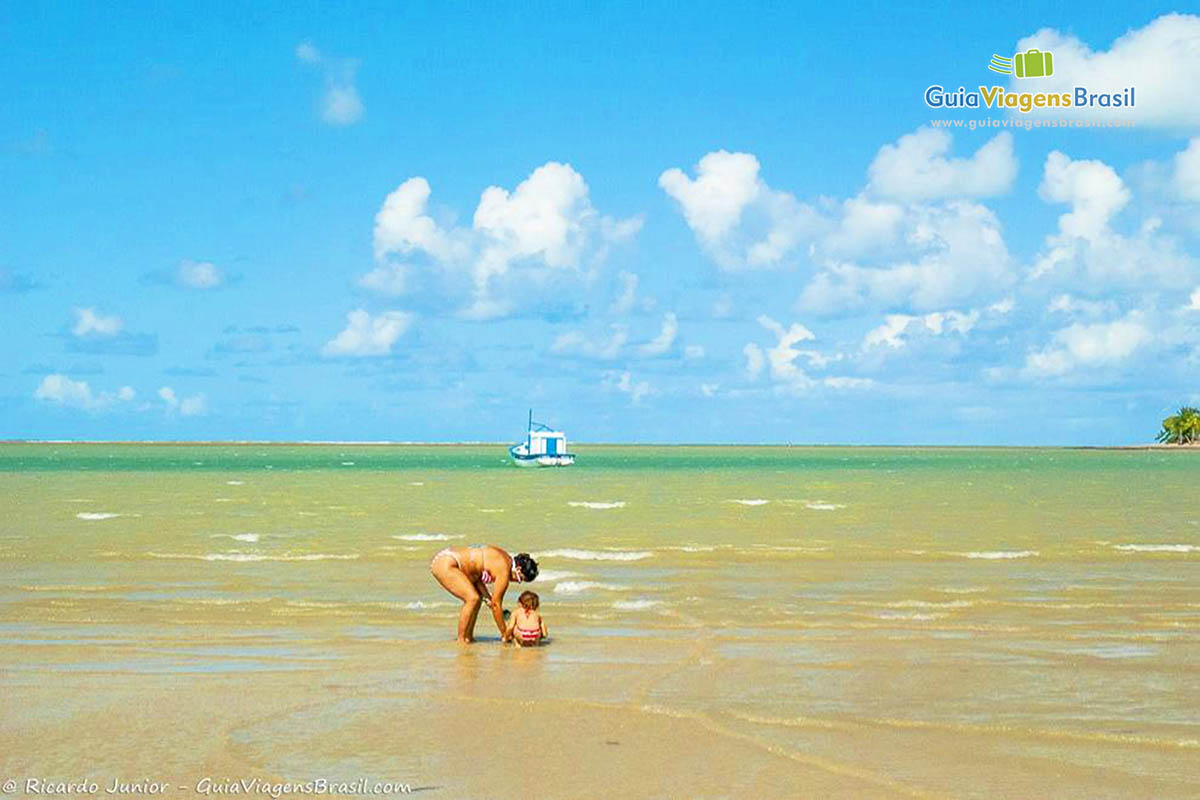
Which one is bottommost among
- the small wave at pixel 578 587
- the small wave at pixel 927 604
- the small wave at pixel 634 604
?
the small wave at pixel 927 604

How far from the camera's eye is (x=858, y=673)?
1230 cm

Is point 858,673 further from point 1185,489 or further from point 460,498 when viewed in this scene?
point 1185,489

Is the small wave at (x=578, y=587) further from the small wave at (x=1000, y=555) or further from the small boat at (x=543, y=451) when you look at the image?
the small boat at (x=543, y=451)

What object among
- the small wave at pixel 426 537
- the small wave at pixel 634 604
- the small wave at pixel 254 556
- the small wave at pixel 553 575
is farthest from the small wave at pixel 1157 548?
the small wave at pixel 254 556

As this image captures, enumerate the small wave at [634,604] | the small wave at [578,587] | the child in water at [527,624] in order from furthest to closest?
the small wave at [578,587] < the small wave at [634,604] < the child in water at [527,624]

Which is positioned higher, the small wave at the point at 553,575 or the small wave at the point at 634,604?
the small wave at the point at 553,575

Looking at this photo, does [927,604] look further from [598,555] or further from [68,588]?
[68,588]

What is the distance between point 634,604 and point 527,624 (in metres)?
4.92

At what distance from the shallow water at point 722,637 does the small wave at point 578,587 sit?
84 mm

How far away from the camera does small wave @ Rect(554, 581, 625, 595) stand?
802 inches

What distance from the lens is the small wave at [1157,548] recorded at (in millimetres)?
28188

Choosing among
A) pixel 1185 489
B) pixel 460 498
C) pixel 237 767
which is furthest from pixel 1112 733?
pixel 1185 489

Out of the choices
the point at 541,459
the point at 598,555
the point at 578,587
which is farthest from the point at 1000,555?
the point at 541,459

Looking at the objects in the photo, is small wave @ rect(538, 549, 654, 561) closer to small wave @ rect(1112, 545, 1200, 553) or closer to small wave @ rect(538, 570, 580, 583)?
small wave @ rect(538, 570, 580, 583)
